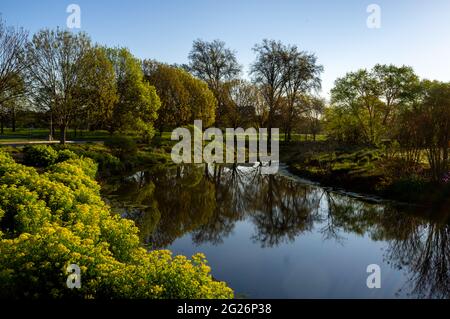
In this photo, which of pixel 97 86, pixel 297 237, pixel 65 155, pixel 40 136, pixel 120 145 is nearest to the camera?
pixel 297 237

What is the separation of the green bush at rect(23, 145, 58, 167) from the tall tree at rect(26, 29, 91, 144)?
9135 millimetres

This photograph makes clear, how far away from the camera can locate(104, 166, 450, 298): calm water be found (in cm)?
910

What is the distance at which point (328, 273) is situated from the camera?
32.1 feet

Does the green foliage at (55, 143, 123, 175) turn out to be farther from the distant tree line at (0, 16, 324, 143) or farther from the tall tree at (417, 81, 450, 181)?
the tall tree at (417, 81, 450, 181)

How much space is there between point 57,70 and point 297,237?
2797 cm

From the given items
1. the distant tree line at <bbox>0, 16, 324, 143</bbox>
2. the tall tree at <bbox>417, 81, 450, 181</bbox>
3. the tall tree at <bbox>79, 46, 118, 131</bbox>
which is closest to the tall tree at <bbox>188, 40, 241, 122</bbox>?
the distant tree line at <bbox>0, 16, 324, 143</bbox>

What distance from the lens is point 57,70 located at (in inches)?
1260

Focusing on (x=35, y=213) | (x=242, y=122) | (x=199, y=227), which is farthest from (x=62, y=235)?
(x=242, y=122)

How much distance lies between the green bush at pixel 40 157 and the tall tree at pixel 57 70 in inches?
360

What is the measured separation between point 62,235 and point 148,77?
152 feet

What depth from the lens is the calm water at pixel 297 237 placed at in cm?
910

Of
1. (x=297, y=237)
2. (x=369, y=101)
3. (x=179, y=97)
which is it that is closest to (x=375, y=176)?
(x=297, y=237)

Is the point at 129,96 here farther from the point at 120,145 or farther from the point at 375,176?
the point at 375,176
